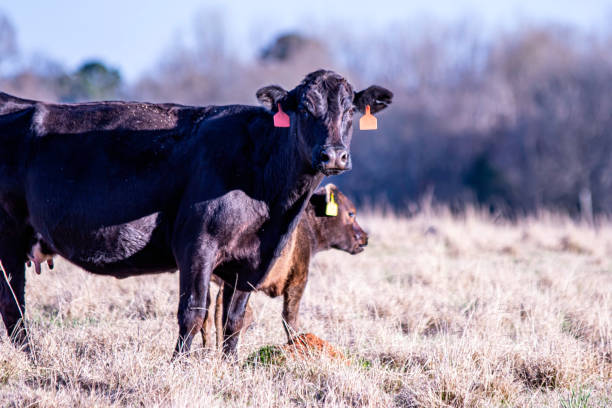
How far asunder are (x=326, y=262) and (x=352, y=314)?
311cm

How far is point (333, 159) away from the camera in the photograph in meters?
4.94

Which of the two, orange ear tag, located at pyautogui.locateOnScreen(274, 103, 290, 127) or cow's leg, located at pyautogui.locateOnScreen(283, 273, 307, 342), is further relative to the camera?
cow's leg, located at pyautogui.locateOnScreen(283, 273, 307, 342)

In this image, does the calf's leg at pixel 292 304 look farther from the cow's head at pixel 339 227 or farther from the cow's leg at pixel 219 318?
the cow's head at pixel 339 227

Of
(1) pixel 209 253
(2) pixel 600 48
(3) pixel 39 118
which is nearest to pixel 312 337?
(1) pixel 209 253

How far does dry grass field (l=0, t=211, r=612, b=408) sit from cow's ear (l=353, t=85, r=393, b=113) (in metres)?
1.92

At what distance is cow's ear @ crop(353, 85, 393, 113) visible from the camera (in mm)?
5684

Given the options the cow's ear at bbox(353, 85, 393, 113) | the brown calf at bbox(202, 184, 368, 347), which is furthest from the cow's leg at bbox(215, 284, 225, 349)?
the cow's ear at bbox(353, 85, 393, 113)

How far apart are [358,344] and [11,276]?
9.59 feet

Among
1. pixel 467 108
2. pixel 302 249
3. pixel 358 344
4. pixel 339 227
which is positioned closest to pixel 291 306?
pixel 302 249

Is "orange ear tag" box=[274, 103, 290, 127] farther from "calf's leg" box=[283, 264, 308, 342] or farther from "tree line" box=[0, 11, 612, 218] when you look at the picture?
"tree line" box=[0, 11, 612, 218]

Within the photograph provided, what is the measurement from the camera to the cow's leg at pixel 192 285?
5.15 metres

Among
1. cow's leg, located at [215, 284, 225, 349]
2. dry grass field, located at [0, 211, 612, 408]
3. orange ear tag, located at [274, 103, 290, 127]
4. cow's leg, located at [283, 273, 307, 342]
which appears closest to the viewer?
dry grass field, located at [0, 211, 612, 408]

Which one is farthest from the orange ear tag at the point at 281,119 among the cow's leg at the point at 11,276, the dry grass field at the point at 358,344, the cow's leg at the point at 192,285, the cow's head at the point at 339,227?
the cow's head at the point at 339,227

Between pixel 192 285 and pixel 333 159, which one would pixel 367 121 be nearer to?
pixel 333 159
